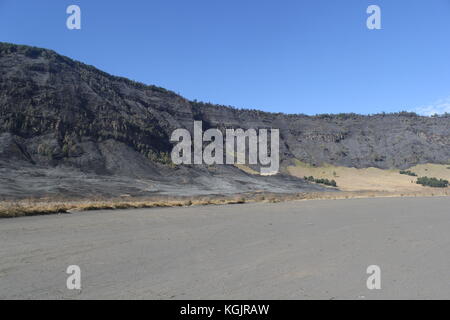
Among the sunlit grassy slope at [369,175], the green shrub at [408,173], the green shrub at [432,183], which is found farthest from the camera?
the green shrub at [408,173]

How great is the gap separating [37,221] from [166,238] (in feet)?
19.7

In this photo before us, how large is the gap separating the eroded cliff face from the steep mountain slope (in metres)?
0.13

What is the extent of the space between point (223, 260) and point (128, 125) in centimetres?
4548

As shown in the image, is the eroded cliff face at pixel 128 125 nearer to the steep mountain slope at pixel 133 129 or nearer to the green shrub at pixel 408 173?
the steep mountain slope at pixel 133 129

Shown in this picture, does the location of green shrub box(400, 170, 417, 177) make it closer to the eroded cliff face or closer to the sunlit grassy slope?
the sunlit grassy slope

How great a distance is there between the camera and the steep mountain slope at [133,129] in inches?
1588

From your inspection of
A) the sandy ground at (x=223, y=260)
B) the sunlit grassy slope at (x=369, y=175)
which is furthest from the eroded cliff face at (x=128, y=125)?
the sandy ground at (x=223, y=260)

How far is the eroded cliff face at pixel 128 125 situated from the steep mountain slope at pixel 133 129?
0.13 m

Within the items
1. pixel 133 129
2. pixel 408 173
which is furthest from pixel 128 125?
pixel 408 173

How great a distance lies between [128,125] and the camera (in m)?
50.7

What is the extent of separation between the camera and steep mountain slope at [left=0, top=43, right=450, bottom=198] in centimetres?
4034

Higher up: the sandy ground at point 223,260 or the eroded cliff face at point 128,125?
the eroded cliff face at point 128,125
